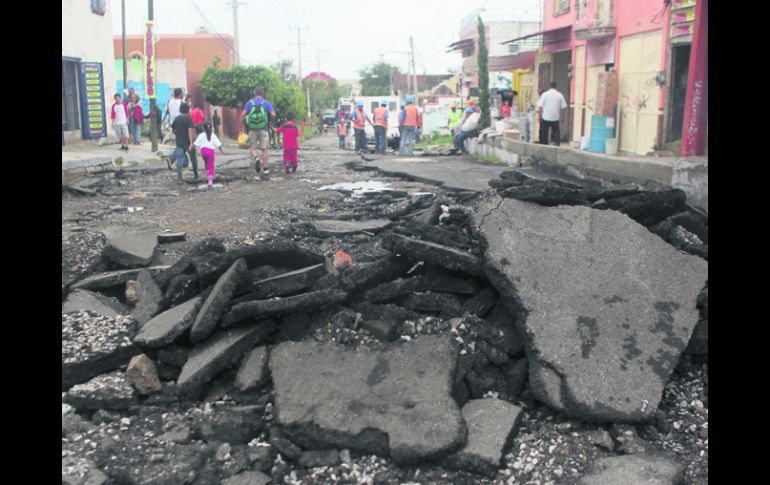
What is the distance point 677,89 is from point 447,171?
476cm

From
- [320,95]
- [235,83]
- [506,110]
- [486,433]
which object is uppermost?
[320,95]

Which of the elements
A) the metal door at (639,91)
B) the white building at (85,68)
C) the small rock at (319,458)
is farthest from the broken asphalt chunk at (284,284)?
the white building at (85,68)

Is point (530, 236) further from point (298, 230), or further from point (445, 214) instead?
point (298, 230)

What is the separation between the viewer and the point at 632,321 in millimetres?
4484

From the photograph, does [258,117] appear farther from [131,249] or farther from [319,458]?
[319,458]

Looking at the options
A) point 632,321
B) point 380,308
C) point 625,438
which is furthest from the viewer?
point 380,308

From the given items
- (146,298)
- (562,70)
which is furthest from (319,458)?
(562,70)

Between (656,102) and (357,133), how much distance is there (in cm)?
1161

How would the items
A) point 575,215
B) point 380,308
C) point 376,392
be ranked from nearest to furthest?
point 376,392 < point 380,308 < point 575,215

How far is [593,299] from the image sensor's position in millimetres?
4605
